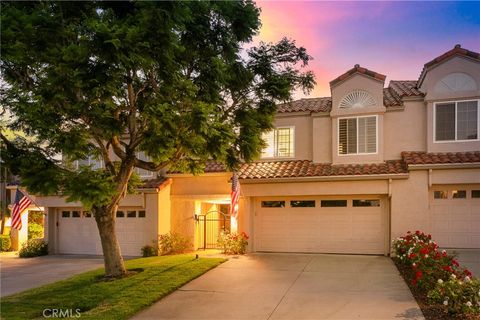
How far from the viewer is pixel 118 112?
458 inches

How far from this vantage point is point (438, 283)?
870 centimetres

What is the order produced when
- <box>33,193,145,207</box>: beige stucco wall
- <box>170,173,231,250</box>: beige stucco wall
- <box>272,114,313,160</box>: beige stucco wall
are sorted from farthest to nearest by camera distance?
<box>33,193,145,207</box>: beige stucco wall
<box>170,173,231,250</box>: beige stucco wall
<box>272,114,313,160</box>: beige stucco wall

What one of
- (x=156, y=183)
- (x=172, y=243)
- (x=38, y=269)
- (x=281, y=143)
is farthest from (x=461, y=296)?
(x=38, y=269)

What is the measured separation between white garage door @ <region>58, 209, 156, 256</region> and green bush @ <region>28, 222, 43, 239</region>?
490 centimetres

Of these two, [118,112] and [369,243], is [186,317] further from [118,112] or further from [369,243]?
[369,243]

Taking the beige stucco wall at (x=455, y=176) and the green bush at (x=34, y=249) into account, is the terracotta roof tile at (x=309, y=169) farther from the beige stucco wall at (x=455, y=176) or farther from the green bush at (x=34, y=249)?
the green bush at (x=34, y=249)

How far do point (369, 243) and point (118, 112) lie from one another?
32.9 feet

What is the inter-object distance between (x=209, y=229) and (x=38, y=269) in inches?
287

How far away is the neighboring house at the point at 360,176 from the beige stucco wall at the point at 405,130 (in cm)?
4

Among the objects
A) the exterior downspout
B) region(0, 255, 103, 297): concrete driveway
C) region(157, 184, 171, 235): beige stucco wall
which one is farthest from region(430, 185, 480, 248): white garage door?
region(0, 255, 103, 297): concrete driveway

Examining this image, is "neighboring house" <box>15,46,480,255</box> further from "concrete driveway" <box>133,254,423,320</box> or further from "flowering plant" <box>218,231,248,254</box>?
"concrete driveway" <box>133,254,423,320</box>

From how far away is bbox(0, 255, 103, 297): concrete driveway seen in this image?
1345cm

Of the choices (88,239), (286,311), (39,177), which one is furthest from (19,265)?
(286,311)

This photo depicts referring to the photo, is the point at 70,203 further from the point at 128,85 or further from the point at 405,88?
the point at 405,88
